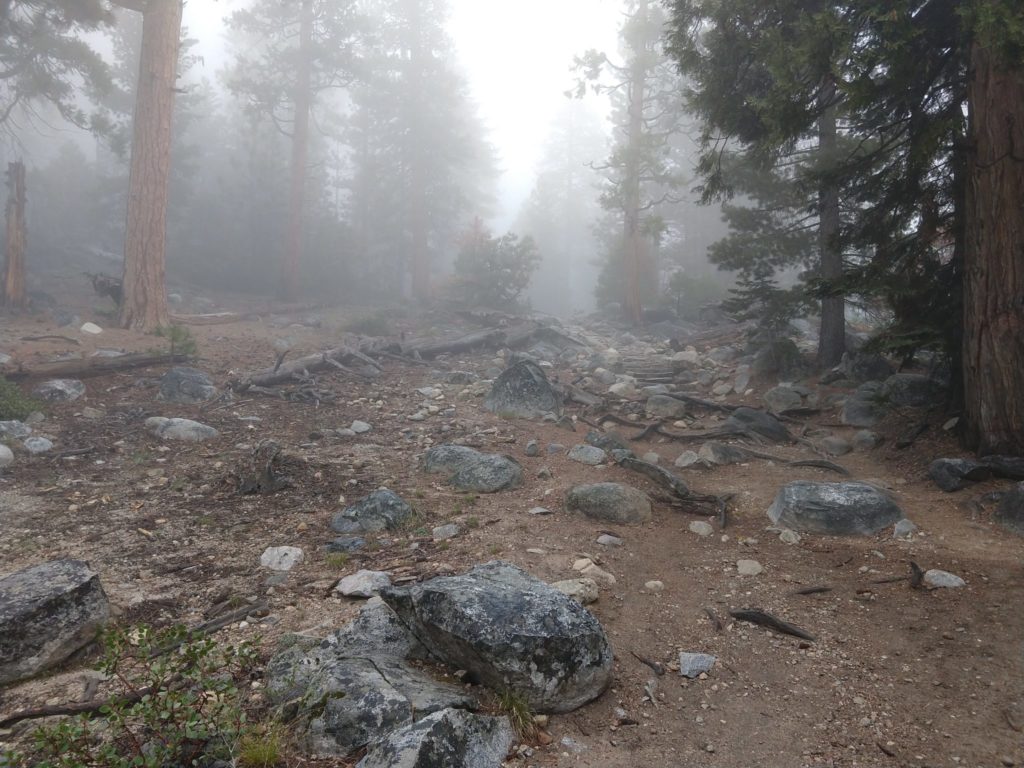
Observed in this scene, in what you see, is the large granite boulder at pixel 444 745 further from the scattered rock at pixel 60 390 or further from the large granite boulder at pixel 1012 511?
the scattered rock at pixel 60 390

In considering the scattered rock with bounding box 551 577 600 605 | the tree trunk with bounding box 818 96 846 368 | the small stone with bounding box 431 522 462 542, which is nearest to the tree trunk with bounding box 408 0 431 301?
the tree trunk with bounding box 818 96 846 368

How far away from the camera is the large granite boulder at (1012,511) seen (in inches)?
199

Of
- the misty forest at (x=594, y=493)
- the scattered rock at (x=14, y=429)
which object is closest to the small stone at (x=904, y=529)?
the misty forest at (x=594, y=493)

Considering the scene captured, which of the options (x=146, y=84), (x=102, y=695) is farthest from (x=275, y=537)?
(x=146, y=84)

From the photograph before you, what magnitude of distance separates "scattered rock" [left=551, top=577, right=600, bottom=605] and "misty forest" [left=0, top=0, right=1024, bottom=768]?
17 mm

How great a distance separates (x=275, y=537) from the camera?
549 cm

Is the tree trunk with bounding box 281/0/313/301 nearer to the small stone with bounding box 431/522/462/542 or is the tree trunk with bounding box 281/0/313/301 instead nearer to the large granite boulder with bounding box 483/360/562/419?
the large granite boulder with bounding box 483/360/562/419

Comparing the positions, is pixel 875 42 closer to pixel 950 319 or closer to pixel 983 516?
Result: pixel 950 319

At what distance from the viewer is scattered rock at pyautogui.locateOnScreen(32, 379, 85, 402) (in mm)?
9383

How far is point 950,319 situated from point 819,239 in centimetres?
452

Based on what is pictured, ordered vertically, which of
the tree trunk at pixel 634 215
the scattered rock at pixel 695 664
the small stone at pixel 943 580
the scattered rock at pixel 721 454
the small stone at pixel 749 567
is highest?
the tree trunk at pixel 634 215

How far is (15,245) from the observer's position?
16.1 meters

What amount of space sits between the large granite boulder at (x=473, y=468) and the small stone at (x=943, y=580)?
3747mm

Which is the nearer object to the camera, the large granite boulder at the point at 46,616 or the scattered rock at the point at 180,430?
the large granite boulder at the point at 46,616
